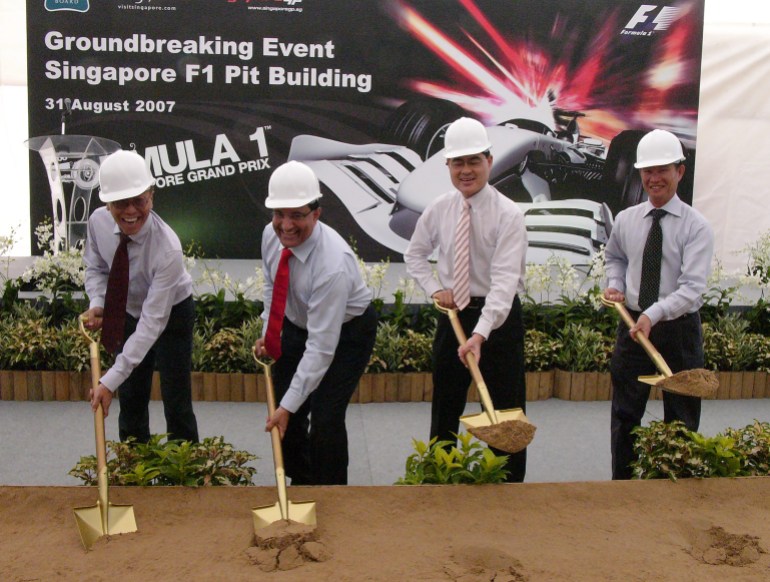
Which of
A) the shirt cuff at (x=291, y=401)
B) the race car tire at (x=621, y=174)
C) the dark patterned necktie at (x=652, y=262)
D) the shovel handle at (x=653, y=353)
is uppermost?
the race car tire at (x=621, y=174)

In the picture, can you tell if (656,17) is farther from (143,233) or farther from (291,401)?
(291,401)

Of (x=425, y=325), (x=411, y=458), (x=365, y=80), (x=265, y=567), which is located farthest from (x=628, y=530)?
(x=365, y=80)

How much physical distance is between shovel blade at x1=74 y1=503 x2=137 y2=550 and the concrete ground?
1426 millimetres

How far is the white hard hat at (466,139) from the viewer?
3.33m

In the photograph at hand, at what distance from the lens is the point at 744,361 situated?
5457 mm

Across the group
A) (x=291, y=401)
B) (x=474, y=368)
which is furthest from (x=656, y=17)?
(x=291, y=401)

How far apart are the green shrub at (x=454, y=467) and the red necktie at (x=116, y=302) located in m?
1.23

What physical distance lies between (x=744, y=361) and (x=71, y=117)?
6.04 meters

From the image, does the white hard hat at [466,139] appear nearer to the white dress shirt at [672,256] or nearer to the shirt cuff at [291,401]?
the white dress shirt at [672,256]

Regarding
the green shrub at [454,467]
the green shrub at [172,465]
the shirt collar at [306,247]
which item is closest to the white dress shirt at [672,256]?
the green shrub at [454,467]

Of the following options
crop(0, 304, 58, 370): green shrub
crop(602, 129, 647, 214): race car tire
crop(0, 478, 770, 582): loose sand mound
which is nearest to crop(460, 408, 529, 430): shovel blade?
crop(0, 478, 770, 582): loose sand mound

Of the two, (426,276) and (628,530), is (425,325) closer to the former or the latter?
(426,276)

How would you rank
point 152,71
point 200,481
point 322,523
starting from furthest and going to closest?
point 152,71 < point 200,481 < point 322,523

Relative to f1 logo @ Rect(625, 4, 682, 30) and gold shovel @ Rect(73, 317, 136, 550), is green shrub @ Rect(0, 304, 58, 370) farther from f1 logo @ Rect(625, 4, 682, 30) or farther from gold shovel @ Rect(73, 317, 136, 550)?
f1 logo @ Rect(625, 4, 682, 30)
